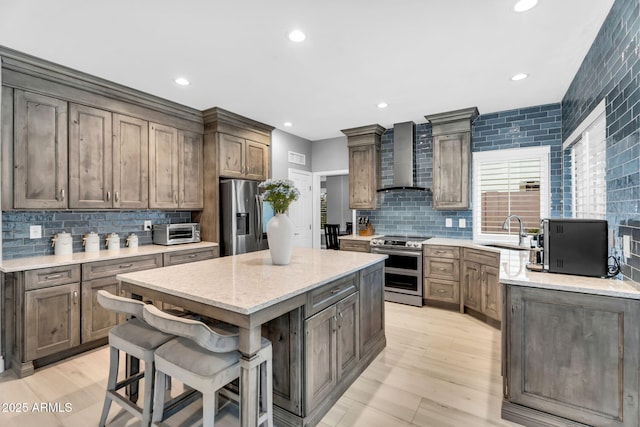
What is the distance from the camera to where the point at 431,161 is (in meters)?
4.76

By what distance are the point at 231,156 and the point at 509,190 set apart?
3.88 meters

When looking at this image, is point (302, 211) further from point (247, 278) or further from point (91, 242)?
point (247, 278)

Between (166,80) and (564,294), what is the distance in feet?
12.4

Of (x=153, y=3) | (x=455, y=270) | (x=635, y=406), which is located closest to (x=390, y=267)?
(x=455, y=270)

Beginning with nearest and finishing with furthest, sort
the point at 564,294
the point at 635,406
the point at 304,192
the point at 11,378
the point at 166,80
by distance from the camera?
the point at 635,406 < the point at 564,294 < the point at 11,378 < the point at 166,80 < the point at 304,192

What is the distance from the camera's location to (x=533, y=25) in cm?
225

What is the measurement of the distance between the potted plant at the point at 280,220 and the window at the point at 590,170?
2.40 metres

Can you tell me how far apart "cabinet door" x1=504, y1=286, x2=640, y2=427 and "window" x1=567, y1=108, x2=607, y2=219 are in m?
1.06

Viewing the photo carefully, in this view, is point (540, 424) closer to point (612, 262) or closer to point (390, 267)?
point (612, 262)

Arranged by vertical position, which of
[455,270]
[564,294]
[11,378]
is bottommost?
[11,378]

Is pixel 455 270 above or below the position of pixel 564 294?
below

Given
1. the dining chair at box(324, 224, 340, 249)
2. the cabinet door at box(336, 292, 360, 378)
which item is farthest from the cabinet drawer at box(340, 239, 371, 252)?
the cabinet door at box(336, 292, 360, 378)

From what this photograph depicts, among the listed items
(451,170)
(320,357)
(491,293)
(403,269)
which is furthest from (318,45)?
(491,293)

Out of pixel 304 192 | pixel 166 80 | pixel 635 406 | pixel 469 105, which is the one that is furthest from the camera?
pixel 304 192
